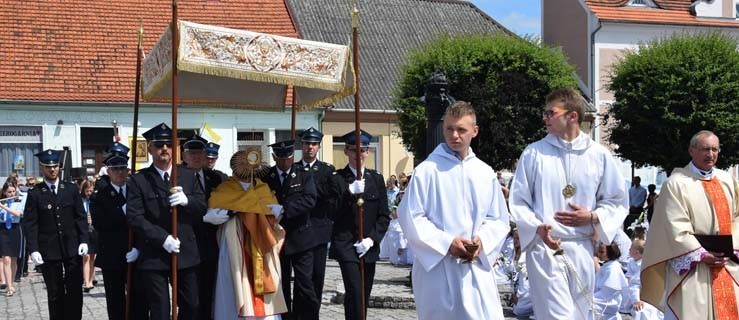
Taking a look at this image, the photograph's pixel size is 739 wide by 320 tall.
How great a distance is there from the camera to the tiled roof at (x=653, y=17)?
3859 centimetres

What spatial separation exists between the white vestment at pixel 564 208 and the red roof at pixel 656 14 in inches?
1260

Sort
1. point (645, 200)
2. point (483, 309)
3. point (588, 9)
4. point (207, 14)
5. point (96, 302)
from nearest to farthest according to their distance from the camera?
point (483, 309) → point (96, 302) → point (645, 200) → point (207, 14) → point (588, 9)

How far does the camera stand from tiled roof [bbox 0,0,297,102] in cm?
2919

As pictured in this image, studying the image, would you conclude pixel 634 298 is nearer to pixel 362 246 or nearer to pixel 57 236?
pixel 362 246

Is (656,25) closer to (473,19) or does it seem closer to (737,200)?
(473,19)

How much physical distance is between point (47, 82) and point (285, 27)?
774cm

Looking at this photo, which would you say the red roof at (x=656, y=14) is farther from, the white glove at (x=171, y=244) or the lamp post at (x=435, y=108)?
the white glove at (x=171, y=244)

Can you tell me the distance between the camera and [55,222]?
1045 cm

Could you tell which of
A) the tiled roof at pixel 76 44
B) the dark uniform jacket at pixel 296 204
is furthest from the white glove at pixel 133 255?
the tiled roof at pixel 76 44

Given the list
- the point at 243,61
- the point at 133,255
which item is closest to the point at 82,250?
the point at 133,255

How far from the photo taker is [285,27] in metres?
32.4

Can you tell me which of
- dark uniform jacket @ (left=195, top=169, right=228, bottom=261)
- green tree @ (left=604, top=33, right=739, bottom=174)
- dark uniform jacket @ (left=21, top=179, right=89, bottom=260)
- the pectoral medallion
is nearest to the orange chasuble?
the pectoral medallion

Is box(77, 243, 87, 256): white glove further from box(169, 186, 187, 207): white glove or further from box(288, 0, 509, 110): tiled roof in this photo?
box(288, 0, 509, 110): tiled roof

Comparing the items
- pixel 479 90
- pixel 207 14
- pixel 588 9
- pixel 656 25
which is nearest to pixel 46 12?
pixel 207 14
